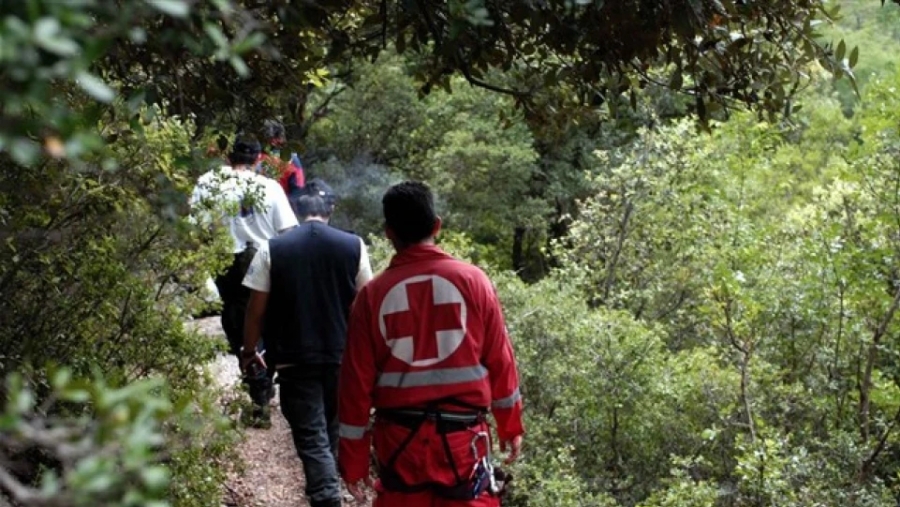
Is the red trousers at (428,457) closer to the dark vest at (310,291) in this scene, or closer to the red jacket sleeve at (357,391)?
the red jacket sleeve at (357,391)

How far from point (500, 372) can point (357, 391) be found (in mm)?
568

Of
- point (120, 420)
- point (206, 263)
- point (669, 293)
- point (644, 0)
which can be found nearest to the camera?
point (120, 420)

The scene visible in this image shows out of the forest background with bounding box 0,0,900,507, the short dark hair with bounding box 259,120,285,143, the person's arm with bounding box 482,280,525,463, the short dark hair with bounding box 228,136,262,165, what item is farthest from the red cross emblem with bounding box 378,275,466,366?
the short dark hair with bounding box 228,136,262,165

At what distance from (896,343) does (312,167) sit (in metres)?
13.6

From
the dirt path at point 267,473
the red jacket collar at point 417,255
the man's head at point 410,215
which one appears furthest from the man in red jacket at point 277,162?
the dirt path at point 267,473

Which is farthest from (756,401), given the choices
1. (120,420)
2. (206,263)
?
(120,420)

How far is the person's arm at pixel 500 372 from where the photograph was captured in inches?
182

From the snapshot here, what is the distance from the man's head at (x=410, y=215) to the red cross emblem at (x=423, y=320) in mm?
188

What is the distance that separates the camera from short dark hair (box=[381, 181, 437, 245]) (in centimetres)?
461

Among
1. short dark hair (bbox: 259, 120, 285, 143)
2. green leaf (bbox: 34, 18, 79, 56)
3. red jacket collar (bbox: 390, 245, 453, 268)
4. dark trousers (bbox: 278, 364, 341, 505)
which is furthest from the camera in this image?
dark trousers (bbox: 278, 364, 341, 505)

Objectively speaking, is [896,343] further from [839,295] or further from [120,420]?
[120,420]

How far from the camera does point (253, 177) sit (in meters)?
6.25

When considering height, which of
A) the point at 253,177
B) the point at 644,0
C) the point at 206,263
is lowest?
the point at 206,263

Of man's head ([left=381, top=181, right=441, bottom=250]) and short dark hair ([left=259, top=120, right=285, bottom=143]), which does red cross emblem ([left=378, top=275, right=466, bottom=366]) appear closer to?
man's head ([left=381, top=181, right=441, bottom=250])
